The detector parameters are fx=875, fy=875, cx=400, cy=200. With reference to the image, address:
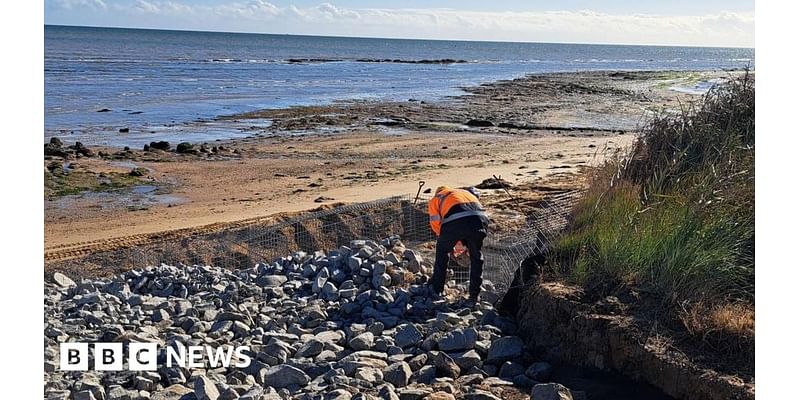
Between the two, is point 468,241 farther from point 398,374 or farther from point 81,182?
point 81,182

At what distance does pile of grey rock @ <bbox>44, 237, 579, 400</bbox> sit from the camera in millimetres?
6273

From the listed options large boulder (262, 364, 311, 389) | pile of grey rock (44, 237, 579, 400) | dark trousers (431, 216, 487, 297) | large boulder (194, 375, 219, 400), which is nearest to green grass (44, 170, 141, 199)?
pile of grey rock (44, 237, 579, 400)

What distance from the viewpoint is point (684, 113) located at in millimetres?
10281

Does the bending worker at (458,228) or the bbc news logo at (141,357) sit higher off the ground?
the bending worker at (458,228)

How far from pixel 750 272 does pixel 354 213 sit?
20.4 feet

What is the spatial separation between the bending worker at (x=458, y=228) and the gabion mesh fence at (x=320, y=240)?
1.22 m

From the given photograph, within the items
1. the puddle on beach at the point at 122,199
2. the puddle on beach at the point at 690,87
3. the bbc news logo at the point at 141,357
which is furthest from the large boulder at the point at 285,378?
the puddle on beach at the point at 690,87

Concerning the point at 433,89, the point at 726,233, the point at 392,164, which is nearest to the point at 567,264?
the point at 726,233

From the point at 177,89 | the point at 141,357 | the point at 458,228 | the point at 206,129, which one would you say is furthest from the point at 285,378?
the point at 177,89

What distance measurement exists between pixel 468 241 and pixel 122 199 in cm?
857

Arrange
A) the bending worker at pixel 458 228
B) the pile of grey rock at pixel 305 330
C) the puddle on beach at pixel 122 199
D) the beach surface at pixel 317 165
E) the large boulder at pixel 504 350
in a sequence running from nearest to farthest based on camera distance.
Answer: the pile of grey rock at pixel 305 330 → the large boulder at pixel 504 350 → the bending worker at pixel 458 228 → the beach surface at pixel 317 165 → the puddle on beach at pixel 122 199

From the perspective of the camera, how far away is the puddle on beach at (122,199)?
14.7 metres

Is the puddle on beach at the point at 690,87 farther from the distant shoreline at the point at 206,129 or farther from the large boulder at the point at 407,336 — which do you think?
the large boulder at the point at 407,336

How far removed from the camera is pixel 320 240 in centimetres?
1186
